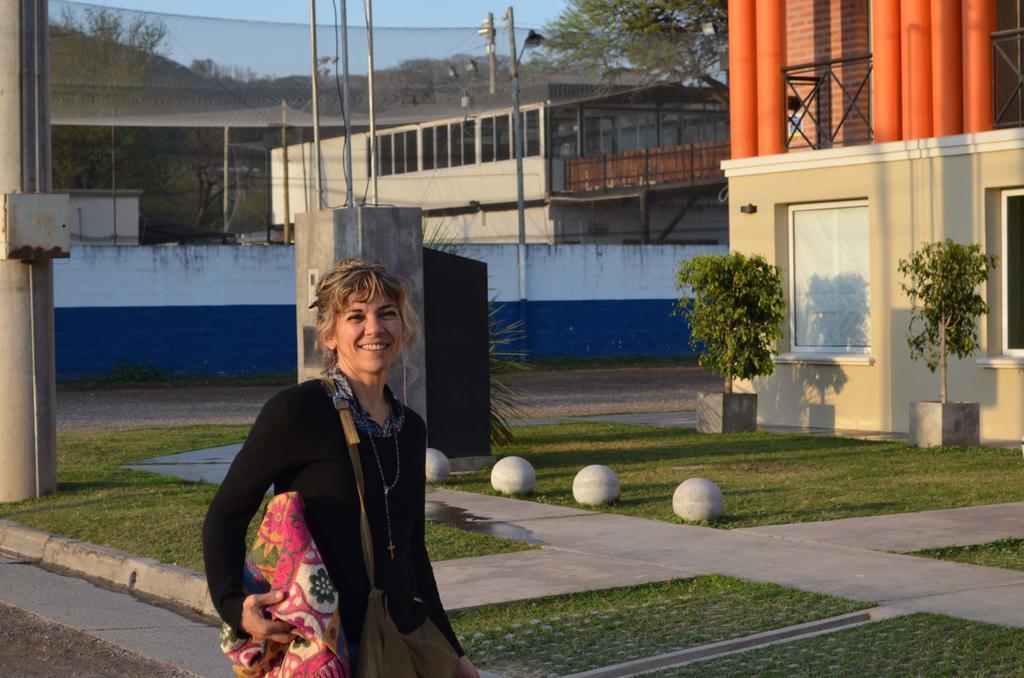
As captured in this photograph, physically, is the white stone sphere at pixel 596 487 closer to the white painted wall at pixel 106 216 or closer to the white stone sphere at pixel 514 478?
the white stone sphere at pixel 514 478

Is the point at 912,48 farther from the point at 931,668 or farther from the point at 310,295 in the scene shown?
the point at 931,668

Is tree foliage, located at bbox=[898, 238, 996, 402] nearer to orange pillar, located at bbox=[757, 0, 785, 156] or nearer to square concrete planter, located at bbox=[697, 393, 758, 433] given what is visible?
square concrete planter, located at bbox=[697, 393, 758, 433]

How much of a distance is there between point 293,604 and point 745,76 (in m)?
17.2

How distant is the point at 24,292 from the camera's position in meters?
12.9

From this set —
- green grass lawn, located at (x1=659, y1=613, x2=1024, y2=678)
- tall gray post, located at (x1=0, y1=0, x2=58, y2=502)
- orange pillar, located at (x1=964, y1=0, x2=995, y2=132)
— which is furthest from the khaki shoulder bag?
orange pillar, located at (x1=964, y1=0, x2=995, y2=132)

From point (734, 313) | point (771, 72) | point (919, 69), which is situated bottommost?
point (734, 313)

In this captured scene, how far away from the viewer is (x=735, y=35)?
19.9 m

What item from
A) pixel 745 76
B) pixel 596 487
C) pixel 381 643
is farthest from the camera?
pixel 745 76

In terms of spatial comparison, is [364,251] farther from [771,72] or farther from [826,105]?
[826,105]

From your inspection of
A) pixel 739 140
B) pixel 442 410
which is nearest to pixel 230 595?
pixel 442 410

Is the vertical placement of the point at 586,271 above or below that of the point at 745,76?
below

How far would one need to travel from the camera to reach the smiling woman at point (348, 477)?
3.62 m

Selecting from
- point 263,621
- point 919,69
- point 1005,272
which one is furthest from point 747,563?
point 919,69

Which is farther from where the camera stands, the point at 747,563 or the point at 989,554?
the point at 989,554
